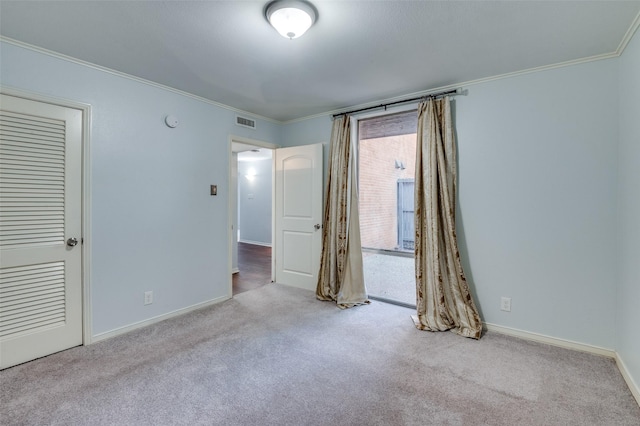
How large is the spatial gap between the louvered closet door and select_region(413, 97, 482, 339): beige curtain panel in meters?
3.13

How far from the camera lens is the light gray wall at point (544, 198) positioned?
2355 millimetres

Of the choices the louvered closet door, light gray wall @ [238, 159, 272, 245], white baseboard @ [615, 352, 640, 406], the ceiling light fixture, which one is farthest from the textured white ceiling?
light gray wall @ [238, 159, 272, 245]

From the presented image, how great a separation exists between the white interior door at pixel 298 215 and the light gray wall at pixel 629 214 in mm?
2851

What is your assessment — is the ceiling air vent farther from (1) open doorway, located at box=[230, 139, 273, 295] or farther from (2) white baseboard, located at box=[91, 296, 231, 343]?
(1) open doorway, located at box=[230, 139, 273, 295]

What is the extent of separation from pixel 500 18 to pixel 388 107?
1.55 metres

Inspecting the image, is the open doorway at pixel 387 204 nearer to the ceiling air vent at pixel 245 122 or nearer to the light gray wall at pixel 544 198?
the light gray wall at pixel 544 198

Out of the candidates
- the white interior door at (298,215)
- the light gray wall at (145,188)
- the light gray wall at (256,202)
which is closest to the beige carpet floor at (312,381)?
the light gray wall at (145,188)

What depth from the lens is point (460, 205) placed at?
2.95 m

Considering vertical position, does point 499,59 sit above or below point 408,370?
above

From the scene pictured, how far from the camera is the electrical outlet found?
2734 mm

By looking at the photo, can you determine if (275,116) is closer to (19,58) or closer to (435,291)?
(19,58)

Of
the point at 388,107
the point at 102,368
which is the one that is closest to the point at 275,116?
the point at 388,107

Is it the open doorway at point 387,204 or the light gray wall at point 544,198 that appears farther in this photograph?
the open doorway at point 387,204

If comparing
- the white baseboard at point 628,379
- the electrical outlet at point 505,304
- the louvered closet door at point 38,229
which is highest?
the louvered closet door at point 38,229
